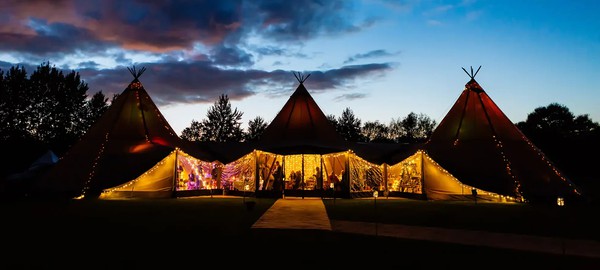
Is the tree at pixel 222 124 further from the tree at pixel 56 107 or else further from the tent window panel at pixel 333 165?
the tent window panel at pixel 333 165

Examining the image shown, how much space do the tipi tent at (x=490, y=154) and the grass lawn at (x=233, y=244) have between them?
415 cm

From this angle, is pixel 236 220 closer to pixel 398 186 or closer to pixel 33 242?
pixel 33 242

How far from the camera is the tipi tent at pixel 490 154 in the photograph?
1390 centimetres

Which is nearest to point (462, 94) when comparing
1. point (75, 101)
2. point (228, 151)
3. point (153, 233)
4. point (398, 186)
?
point (398, 186)

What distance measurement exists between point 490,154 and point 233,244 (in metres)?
11.8

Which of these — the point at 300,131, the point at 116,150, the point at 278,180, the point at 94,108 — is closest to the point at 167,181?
the point at 116,150

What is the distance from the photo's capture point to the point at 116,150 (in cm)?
1605

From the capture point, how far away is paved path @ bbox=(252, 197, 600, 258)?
19.3ft

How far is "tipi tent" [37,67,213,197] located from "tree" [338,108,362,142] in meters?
36.3

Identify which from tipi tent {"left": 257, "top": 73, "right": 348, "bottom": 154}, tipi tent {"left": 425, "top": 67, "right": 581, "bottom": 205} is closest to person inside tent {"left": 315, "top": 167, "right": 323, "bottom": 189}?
tipi tent {"left": 257, "top": 73, "right": 348, "bottom": 154}

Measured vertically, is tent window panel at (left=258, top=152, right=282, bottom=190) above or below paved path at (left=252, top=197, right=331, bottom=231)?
above

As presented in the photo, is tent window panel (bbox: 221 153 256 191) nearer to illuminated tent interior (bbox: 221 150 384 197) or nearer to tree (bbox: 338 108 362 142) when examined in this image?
illuminated tent interior (bbox: 221 150 384 197)

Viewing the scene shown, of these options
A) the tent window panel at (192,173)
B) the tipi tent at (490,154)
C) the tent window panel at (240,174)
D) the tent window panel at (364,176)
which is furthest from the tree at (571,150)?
the tent window panel at (192,173)

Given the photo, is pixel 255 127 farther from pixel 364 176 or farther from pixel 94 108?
pixel 364 176
